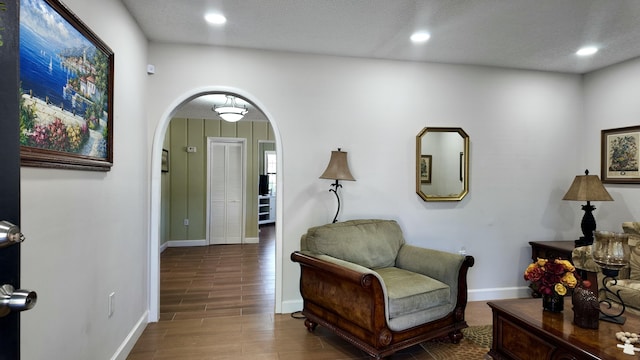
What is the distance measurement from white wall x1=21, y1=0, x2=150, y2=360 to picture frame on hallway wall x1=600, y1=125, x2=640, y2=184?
4569 mm

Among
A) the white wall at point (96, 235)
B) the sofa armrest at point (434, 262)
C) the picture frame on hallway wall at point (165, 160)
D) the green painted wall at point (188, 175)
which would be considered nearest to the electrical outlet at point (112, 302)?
the white wall at point (96, 235)

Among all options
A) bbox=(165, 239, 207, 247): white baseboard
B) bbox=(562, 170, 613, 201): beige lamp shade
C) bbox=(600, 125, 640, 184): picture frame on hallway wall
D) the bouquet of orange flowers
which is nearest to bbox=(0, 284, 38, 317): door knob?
the bouquet of orange flowers

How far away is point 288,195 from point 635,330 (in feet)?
8.41

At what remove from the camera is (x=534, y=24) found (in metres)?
2.71

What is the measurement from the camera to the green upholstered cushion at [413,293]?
7.70 feet

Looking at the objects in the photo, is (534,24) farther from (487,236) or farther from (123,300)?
(123,300)

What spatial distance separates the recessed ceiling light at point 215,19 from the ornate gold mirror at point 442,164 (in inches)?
83.3

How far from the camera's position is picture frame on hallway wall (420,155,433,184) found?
11.8 feet

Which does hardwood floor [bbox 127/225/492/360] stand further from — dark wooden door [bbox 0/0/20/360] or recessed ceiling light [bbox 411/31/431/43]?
recessed ceiling light [bbox 411/31/431/43]

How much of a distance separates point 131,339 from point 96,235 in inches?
41.7

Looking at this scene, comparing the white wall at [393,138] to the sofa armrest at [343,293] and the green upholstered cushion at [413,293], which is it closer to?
the sofa armrest at [343,293]

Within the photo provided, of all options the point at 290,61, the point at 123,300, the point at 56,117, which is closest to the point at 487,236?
the point at 290,61

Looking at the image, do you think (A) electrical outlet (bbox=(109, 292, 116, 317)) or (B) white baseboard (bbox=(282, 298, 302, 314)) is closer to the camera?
(A) electrical outlet (bbox=(109, 292, 116, 317))

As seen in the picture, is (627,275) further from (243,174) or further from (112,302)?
(243,174)
